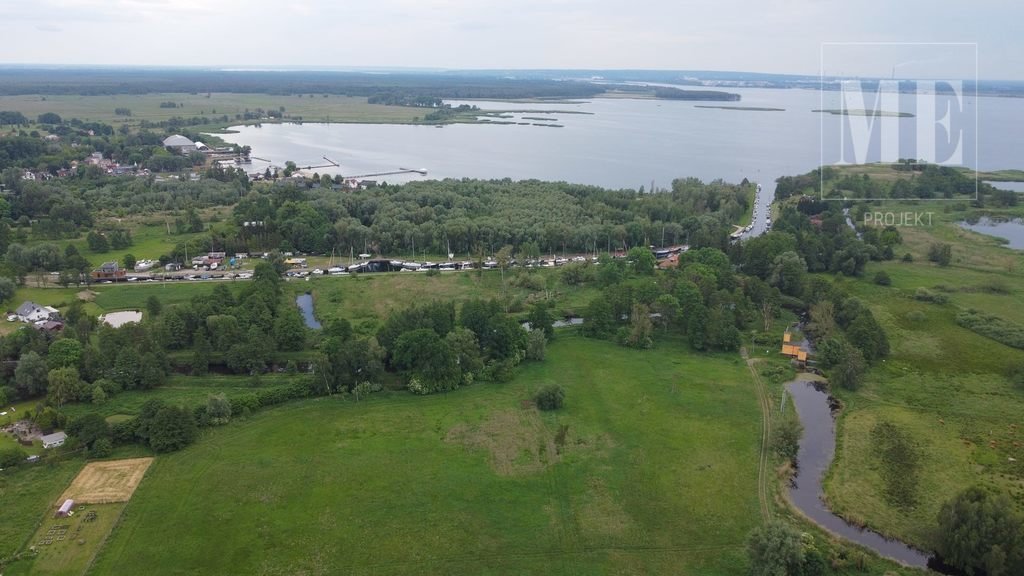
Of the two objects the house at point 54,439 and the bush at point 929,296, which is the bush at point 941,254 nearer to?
the bush at point 929,296

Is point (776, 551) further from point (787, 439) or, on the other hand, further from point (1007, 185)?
point (1007, 185)

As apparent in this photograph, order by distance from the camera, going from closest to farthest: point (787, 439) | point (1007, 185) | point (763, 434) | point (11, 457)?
point (11, 457)
point (787, 439)
point (763, 434)
point (1007, 185)

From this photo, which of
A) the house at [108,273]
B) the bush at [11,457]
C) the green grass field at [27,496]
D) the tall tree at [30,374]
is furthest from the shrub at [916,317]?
the house at [108,273]

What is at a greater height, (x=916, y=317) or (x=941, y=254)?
(x=941, y=254)

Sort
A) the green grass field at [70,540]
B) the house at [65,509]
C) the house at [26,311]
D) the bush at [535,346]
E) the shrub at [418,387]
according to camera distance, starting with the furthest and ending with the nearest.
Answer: the house at [26,311] → the bush at [535,346] → the shrub at [418,387] → the house at [65,509] → the green grass field at [70,540]

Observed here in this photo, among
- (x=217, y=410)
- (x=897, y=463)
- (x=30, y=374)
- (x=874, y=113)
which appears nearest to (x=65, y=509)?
(x=217, y=410)

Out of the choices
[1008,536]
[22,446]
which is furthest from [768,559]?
[22,446]
